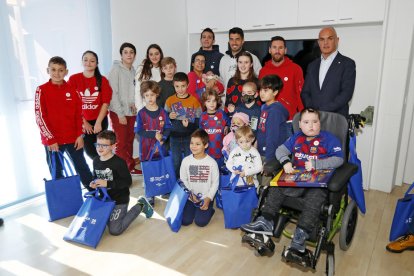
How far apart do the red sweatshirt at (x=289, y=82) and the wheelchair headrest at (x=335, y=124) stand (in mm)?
786

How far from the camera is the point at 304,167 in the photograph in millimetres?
2344

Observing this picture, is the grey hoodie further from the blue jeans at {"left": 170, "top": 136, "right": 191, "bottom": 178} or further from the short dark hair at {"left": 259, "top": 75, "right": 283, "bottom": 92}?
the short dark hair at {"left": 259, "top": 75, "right": 283, "bottom": 92}

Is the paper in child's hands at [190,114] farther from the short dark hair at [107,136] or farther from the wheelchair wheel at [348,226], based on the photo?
the wheelchair wheel at [348,226]

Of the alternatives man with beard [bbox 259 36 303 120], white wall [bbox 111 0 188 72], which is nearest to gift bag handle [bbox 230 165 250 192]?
man with beard [bbox 259 36 303 120]

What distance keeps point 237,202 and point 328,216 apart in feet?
2.64

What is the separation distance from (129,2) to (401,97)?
3118 millimetres

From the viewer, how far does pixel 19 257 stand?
2.41 meters

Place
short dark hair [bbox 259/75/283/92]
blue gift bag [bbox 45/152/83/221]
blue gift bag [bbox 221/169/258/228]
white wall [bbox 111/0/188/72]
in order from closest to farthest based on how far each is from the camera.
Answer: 1. blue gift bag [bbox 221/169/258/228]
2. short dark hair [bbox 259/75/283/92]
3. blue gift bag [bbox 45/152/83/221]
4. white wall [bbox 111/0/188/72]

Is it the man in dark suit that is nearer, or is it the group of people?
the group of people

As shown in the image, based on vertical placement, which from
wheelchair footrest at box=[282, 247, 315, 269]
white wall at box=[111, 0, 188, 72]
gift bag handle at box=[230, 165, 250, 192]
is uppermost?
white wall at box=[111, 0, 188, 72]

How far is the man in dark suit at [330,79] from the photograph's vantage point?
291 cm

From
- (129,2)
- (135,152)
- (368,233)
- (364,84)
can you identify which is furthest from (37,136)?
(364,84)

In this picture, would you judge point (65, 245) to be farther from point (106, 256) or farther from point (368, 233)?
point (368, 233)

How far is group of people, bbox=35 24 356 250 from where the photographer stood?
2688mm
